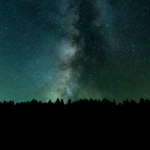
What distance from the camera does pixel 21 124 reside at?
797cm

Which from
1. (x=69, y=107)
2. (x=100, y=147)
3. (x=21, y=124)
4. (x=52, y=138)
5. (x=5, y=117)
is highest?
(x=69, y=107)

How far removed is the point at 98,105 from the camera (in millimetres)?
9195

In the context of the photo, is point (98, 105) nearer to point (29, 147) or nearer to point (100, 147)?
point (100, 147)

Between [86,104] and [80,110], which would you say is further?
[86,104]

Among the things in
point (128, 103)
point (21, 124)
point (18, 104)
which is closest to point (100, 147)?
point (128, 103)

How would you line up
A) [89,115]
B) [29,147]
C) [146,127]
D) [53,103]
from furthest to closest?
[53,103], [89,115], [146,127], [29,147]

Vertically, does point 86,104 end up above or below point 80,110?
above

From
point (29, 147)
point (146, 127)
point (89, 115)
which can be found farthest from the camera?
point (89, 115)

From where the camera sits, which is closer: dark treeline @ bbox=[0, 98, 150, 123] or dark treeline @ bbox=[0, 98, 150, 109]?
dark treeline @ bbox=[0, 98, 150, 123]

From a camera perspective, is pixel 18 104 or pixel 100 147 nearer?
pixel 100 147

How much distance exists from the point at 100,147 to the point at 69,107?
4.01m

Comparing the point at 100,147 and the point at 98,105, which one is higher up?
the point at 98,105

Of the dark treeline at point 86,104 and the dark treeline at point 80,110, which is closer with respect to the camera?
the dark treeline at point 80,110

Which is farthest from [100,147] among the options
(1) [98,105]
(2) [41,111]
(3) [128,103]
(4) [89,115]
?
(2) [41,111]
